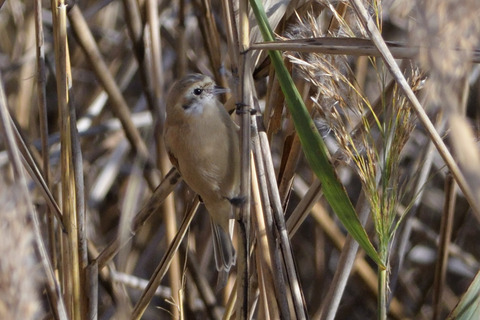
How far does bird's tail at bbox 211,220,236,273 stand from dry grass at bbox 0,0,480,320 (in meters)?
0.09

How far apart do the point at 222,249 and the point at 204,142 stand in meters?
0.34

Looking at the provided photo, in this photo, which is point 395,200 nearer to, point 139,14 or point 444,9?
point 444,9

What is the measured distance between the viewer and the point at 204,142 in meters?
1.66

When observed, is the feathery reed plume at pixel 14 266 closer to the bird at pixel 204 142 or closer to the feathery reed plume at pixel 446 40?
the feathery reed plume at pixel 446 40

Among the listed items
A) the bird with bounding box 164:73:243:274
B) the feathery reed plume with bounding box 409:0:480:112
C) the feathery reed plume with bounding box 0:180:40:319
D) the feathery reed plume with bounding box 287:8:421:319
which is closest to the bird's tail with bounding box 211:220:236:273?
the bird with bounding box 164:73:243:274

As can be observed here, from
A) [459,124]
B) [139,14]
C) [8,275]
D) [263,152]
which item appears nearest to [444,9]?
[459,124]

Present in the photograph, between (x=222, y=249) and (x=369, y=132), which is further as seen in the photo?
(x=222, y=249)

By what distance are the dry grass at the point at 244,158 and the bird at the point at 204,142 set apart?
0.06 meters

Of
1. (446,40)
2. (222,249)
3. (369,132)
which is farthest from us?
(222,249)

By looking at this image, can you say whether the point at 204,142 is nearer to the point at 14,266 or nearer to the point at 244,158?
the point at 244,158

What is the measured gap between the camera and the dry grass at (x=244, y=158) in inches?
36.6

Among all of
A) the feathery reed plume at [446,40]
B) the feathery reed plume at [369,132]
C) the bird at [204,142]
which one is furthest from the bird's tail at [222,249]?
the feathery reed plume at [446,40]

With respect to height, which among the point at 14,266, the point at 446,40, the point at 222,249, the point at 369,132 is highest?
the point at 446,40

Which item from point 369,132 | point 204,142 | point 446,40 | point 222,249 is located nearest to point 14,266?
point 446,40
